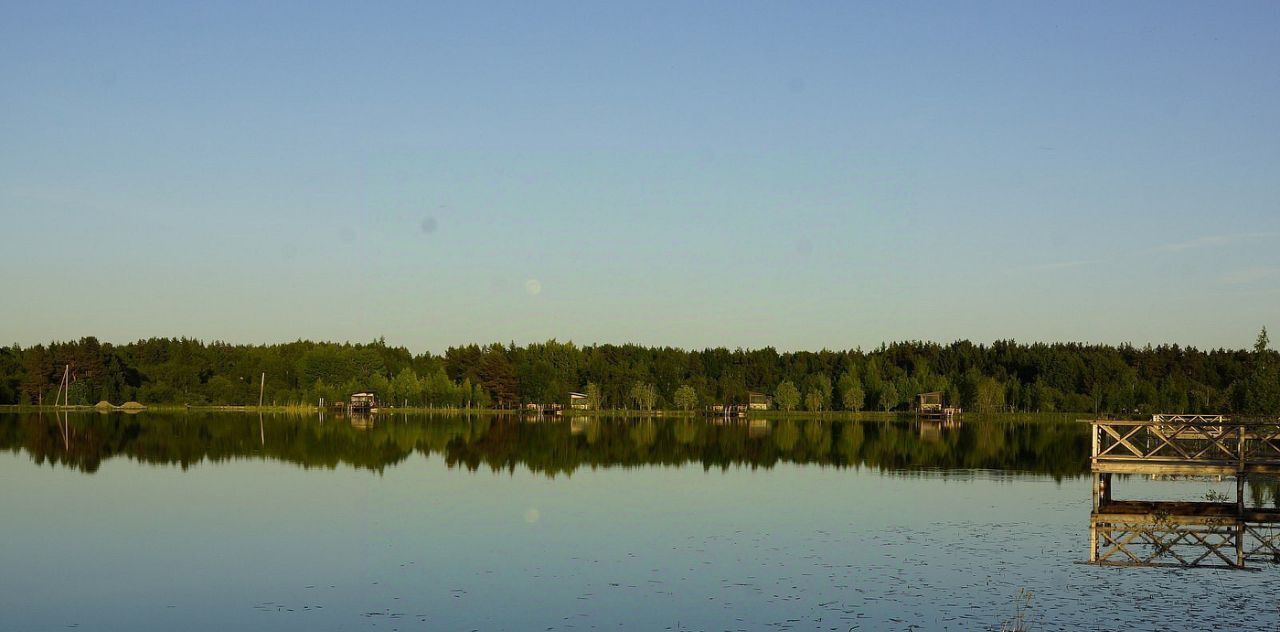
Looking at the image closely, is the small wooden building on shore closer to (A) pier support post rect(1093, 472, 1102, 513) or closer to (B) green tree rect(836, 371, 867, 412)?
(B) green tree rect(836, 371, 867, 412)

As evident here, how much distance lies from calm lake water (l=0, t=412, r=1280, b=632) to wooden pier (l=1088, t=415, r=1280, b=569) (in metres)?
1.20

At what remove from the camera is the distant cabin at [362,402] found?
165750 millimetres

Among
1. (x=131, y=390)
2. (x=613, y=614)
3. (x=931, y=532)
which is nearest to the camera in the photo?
(x=613, y=614)

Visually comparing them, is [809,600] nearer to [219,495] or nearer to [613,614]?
[613,614]

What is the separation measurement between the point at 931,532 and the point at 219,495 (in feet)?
90.3

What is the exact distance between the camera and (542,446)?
8069 centimetres

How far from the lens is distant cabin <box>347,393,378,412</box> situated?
544 ft

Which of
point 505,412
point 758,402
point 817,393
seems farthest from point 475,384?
point 817,393

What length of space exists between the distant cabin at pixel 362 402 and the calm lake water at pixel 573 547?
98.1 meters

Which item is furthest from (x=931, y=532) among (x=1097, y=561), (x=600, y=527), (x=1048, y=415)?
(x=1048, y=415)

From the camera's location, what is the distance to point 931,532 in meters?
37.0

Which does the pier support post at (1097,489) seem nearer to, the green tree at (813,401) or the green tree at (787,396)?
the green tree at (813,401)

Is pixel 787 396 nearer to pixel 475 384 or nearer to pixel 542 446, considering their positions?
pixel 475 384

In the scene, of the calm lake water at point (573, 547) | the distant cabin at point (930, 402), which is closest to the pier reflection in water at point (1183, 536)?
the calm lake water at point (573, 547)
